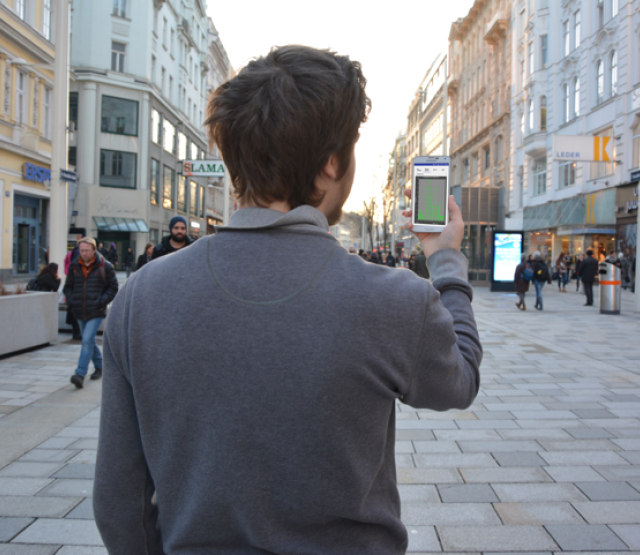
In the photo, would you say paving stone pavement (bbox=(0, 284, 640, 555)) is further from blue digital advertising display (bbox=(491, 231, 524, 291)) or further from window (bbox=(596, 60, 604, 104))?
window (bbox=(596, 60, 604, 104))

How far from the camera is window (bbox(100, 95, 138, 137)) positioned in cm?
3562

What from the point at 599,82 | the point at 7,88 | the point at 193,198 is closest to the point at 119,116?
the point at 7,88

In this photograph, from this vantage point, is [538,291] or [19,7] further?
[19,7]

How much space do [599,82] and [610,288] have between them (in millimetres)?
16336

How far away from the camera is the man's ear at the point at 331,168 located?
3.80 ft

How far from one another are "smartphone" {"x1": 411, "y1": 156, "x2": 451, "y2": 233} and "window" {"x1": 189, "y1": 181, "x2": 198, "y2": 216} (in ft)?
163

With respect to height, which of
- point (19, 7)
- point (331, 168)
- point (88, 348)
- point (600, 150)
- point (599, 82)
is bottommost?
point (88, 348)

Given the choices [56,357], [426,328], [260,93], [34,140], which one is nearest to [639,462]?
[426,328]

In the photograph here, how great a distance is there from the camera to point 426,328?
105 centimetres

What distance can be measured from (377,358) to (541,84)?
37.0m

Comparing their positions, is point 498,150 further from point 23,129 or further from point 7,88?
point 7,88

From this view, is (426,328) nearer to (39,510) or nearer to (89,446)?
(39,510)

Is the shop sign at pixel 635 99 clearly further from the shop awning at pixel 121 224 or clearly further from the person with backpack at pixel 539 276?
the shop awning at pixel 121 224

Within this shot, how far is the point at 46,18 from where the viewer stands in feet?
82.6
